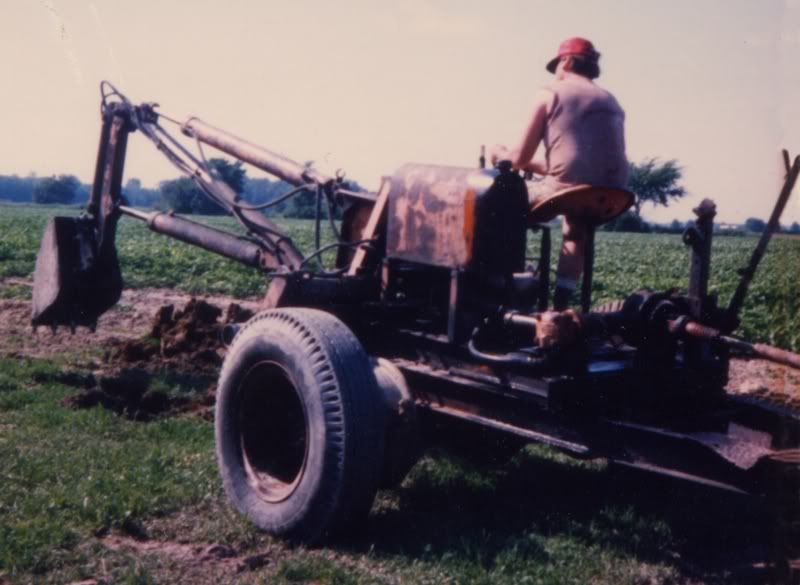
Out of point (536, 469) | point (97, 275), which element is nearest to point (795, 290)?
point (536, 469)

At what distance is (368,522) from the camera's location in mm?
4539

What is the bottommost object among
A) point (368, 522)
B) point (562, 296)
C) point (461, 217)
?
point (368, 522)

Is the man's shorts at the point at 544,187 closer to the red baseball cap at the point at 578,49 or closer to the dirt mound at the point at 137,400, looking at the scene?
the red baseball cap at the point at 578,49

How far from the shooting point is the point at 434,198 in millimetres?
4738

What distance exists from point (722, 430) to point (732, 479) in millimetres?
858

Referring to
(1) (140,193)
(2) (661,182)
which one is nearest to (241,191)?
(2) (661,182)

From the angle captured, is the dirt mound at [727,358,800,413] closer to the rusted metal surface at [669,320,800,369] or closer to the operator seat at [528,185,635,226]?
the operator seat at [528,185,635,226]

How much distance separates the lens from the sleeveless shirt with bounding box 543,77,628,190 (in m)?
4.92

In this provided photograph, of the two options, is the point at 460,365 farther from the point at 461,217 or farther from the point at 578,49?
the point at 578,49

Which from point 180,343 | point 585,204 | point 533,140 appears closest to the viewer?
point 585,204

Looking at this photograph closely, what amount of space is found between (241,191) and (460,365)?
1293 cm

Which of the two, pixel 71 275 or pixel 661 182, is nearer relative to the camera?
pixel 71 275

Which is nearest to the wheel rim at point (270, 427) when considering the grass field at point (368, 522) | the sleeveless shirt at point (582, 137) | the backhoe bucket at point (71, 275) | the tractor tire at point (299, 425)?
the tractor tire at point (299, 425)

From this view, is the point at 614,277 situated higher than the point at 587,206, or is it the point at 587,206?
the point at 587,206
